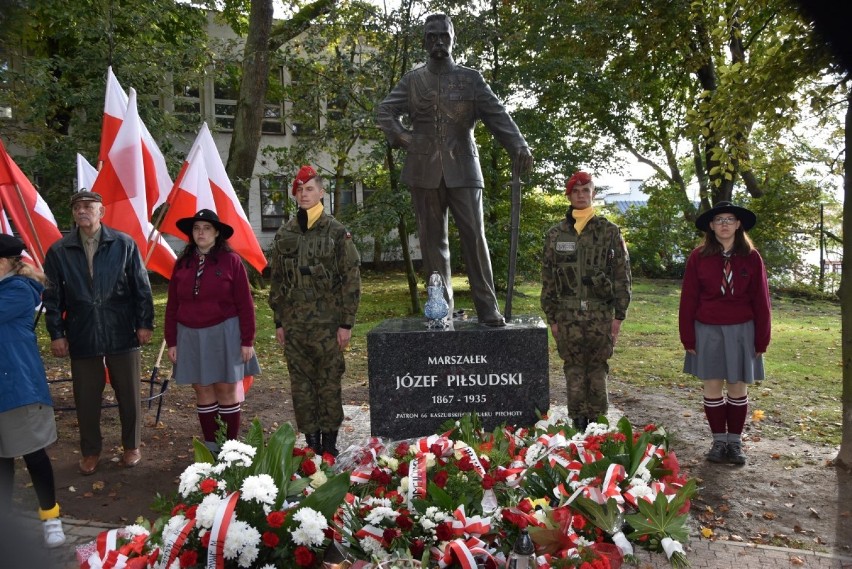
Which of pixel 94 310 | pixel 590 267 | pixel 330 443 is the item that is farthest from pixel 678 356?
pixel 94 310

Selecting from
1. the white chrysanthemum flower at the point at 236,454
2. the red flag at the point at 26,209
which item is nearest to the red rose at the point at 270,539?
the white chrysanthemum flower at the point at 236,454

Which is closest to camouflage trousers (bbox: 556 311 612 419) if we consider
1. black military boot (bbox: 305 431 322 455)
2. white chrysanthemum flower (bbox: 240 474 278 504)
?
black military boot (bbox: 305 431 322 455)

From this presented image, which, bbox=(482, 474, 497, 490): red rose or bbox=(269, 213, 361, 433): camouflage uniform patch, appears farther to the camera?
bbox=(269, 213, 361, 433): camouflage uniform patch

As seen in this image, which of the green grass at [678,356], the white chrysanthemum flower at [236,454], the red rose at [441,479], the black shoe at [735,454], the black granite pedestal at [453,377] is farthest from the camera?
the green grass at [678,356]

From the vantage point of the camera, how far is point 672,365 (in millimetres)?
9945

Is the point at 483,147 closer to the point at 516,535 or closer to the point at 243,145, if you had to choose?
the point at 243,145

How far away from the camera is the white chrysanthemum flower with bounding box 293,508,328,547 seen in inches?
Result: 128

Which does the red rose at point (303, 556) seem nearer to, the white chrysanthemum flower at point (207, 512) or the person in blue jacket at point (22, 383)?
the white chrysanthemum flower at point (207, 512)

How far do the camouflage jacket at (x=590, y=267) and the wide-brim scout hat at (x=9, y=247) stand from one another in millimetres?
3349

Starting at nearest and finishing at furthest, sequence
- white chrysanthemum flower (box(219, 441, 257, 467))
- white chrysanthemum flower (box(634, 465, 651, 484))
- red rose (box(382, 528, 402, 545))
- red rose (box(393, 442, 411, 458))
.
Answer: red rose (box(382, 528, 402, 545)) → white chrysanthemum flower (box(219, 441, 257, 467)) → white chrysanthemum flower (box(634, 465, 651, 484)) → red rose (box(393, 442, 411, 458))

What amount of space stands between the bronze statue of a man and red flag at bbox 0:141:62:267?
3.26 metres

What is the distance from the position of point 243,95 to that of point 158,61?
2.50m

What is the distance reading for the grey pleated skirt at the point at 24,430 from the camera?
13.2 ft

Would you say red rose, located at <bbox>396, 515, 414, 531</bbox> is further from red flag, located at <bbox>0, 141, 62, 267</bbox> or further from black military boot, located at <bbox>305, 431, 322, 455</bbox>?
red flag, located at <bbox>0, 141, 62, 267</bbox>
